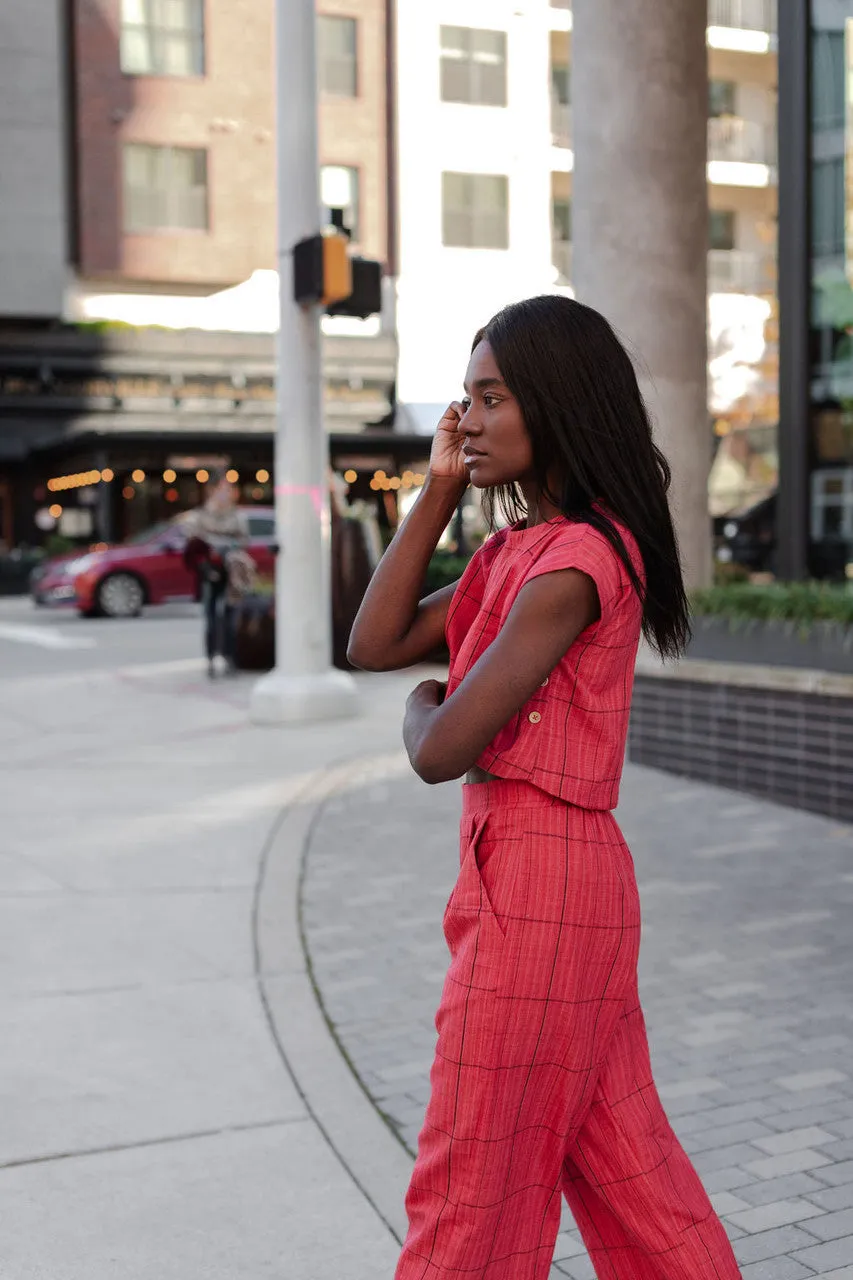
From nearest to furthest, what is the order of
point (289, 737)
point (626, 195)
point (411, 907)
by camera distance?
point (411, 907) < point (626, 195) < point (289, 737)

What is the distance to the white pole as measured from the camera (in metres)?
10.2

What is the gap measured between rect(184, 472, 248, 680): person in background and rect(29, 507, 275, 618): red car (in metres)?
8.33

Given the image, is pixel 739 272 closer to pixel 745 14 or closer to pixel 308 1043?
pixel 745 14

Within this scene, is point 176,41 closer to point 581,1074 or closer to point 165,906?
point 165,906

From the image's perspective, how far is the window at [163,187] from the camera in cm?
3288

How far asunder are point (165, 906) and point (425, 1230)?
387 cm

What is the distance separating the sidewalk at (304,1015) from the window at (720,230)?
3.27m

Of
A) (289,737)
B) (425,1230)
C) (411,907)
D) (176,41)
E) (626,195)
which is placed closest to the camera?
(425,1230)

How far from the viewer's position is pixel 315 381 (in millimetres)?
10492

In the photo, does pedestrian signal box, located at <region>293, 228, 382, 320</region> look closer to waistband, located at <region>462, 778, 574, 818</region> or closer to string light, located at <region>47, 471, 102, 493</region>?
waistband, located at <region>462, 778, 574, 818</region>

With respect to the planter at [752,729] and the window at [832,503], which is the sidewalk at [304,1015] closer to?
the planter at [752,729]

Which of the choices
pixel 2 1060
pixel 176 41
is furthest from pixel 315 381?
pixel 176 41

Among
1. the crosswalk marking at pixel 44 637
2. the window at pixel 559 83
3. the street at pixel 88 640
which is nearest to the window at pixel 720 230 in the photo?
the street at pixel 88 640

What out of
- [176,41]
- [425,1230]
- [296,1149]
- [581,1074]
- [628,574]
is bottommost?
[296,1149]
